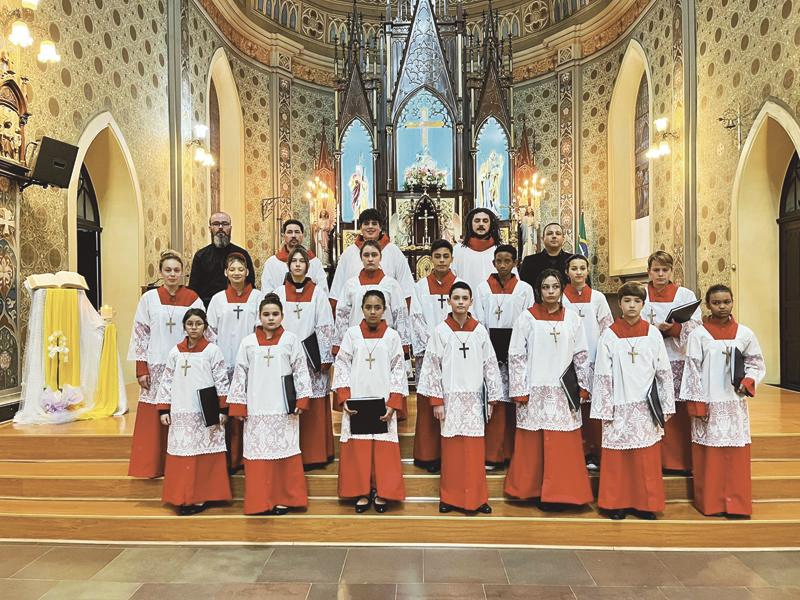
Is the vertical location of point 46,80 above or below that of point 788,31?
below

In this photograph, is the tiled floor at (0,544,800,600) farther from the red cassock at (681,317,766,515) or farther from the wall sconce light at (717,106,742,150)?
the wall sconce light at (717,106,742,150)

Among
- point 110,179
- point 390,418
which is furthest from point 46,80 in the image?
point 390,418

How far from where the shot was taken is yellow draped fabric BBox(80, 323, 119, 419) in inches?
257

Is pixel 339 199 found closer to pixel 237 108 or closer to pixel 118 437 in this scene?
pixel 237 108

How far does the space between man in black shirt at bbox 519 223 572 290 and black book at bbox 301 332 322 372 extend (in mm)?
1859

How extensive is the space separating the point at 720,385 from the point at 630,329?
771mm

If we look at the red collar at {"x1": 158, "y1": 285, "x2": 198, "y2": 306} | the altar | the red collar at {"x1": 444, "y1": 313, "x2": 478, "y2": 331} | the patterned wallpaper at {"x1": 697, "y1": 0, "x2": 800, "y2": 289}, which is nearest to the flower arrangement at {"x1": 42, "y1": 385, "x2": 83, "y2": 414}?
the red collar at {"x1": 158, "y1": 285, "x2": 198, "y2": 306}

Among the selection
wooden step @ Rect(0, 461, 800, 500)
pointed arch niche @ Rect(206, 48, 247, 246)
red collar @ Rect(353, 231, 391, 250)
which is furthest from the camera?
pointed arch niche @ Rect(206, 48, 247, 246)

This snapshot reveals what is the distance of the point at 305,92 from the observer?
14219mm

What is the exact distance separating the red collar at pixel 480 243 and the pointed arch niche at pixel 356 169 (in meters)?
8.55

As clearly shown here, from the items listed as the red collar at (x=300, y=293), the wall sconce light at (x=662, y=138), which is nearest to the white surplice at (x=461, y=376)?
the red collar at (x=300, y=293)

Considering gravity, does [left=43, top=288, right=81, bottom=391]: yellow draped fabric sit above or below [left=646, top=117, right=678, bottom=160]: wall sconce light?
below

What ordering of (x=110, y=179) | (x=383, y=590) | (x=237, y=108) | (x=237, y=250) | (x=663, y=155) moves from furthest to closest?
(x=237, y=108) < (x=663, y=155) < (x=110, y=179) < (x=237, y=250) < (x=383, y=590)

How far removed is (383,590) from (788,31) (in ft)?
25.2
